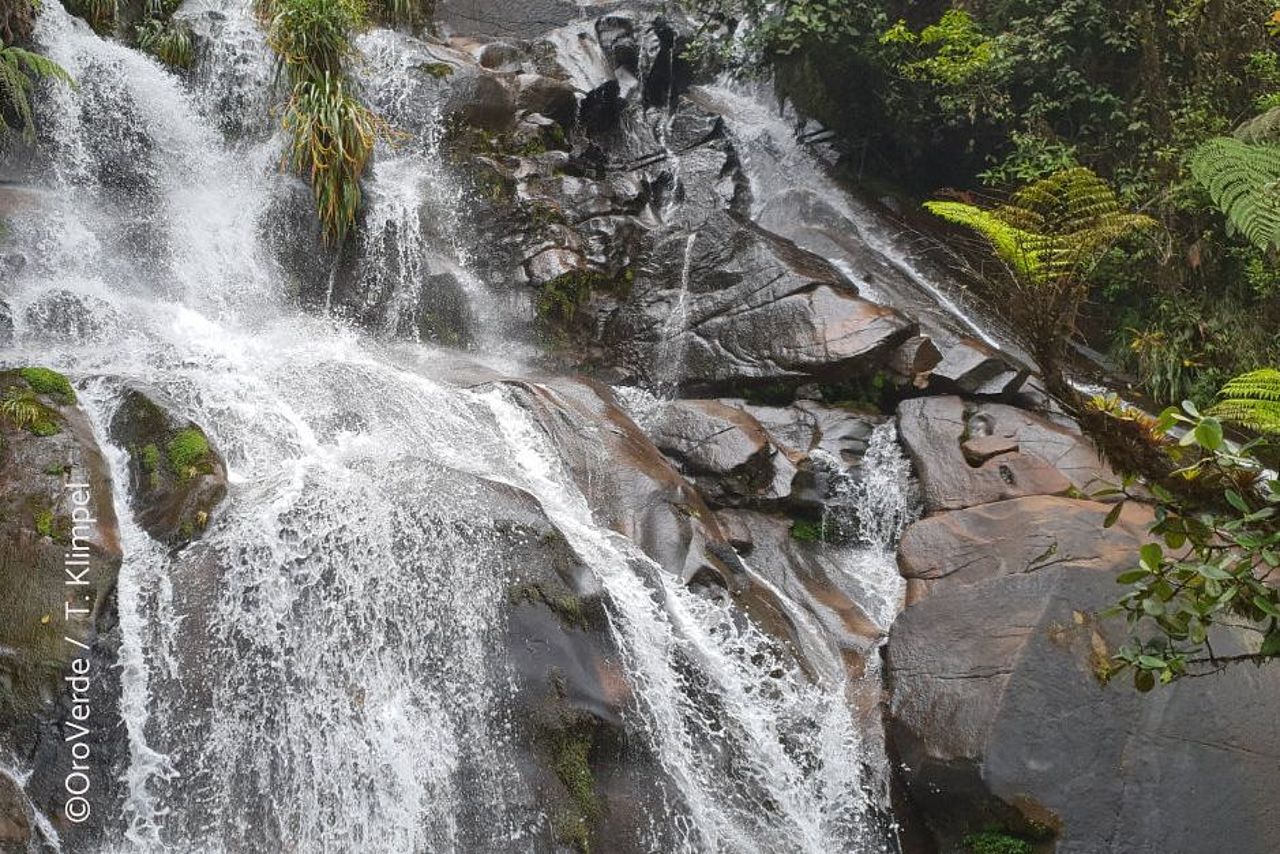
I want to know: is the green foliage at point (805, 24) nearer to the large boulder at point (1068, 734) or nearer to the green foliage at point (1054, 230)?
the green foliage at point (1054, 230)

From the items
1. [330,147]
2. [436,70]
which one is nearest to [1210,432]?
[330,147]

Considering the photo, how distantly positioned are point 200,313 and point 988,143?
904 cm

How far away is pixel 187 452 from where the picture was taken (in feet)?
18.5

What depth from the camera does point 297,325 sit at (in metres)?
8.83

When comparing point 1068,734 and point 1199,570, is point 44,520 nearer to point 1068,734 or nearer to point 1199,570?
point 1199,570

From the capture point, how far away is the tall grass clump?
914 cm

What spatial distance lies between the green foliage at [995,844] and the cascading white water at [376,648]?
1.66 ft

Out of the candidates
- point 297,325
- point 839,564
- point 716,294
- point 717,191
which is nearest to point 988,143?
point 717,191

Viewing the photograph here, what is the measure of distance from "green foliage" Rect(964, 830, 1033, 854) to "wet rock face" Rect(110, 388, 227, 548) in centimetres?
464

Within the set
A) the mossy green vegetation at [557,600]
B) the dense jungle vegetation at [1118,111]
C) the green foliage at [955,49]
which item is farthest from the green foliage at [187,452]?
the green foliage at [955,49]

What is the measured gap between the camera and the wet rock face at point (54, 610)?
4.37 m

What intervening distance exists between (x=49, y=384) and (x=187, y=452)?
44.0 inches

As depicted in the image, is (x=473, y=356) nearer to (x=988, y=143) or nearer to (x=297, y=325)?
(x=297, y=325)

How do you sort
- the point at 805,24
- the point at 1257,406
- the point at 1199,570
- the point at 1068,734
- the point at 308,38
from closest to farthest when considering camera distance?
1. the point at 1199,570
2. the point at 1257,406
3. the point at 1068,734
4. the point at 308,38
5. the point at 805,24
